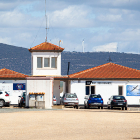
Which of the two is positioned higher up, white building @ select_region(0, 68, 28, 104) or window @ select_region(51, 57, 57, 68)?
window @ select_region(51, 57, 57, 68)

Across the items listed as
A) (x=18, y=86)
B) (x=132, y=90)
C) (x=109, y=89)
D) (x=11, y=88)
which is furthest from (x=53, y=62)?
(x=132, y=90)

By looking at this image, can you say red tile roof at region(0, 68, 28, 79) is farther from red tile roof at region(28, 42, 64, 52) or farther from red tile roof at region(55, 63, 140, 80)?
red tile roof at region(55, 63, 140, 80)

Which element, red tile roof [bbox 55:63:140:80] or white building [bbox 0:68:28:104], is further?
white building [bbox 0:68:28:104]

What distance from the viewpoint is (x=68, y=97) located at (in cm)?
3694

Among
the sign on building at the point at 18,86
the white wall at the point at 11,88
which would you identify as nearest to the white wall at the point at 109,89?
the sign on building at the point at 18,86

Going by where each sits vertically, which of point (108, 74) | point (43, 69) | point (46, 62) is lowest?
point (108, 74)

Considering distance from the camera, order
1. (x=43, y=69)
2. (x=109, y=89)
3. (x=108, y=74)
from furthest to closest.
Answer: (x=43, y=69)
(x=108, y=74)
(x=109, y=89)

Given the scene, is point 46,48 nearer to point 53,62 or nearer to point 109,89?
point 53,62

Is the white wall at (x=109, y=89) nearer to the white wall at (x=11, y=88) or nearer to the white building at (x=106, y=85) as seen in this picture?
the white building at (x=106, y=85)

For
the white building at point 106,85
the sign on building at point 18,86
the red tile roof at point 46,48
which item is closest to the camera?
the white building at point 106,85

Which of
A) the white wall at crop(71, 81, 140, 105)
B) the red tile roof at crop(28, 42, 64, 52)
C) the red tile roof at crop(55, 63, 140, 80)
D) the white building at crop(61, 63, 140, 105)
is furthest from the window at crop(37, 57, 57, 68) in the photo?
the white wall at crop(71, 81, 140, 105)

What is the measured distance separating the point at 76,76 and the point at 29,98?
9.58 meters

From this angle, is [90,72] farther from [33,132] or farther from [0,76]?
[33,132]

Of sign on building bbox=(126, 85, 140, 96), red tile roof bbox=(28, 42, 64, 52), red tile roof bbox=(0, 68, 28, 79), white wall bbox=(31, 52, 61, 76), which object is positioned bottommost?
sign on building bbox=(126, 85, 140, 96)
